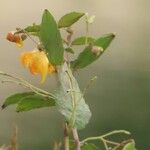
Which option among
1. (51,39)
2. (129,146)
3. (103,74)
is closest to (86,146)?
(129,146)

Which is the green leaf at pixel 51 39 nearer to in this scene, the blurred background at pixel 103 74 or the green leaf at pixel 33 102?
the green leaf at pixel 33 102

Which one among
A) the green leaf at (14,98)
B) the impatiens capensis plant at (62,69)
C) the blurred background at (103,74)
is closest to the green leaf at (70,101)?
the impatiens capensis plant at (62,69)

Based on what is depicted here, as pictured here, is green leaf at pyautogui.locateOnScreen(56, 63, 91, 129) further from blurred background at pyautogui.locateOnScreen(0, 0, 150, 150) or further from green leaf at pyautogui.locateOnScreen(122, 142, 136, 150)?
blurred background at pyautogui.locateOnScreen(0, 0, 150, 150)

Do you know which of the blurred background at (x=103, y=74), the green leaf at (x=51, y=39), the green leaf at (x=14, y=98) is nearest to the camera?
the green leaf at (x=51, y=39)

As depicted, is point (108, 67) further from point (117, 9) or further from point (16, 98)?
point (16, 98)

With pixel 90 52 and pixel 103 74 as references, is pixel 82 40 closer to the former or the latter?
pixel 90 52

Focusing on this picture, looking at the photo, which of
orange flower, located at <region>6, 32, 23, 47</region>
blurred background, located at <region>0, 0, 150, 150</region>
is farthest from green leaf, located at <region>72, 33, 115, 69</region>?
blurred background, located at <region>0, 0, 150, 150</region>

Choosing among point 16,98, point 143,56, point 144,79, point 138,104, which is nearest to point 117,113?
point 138,104
